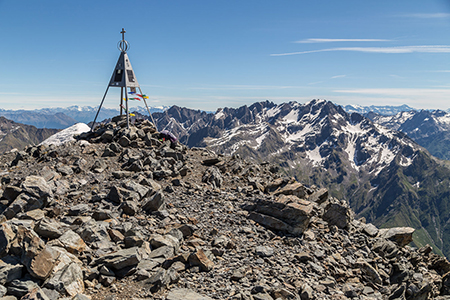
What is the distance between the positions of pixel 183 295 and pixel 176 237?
4.63m

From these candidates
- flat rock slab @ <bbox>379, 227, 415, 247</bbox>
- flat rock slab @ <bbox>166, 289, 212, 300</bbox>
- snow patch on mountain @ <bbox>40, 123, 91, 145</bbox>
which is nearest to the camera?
flat rock slab @ <bbox>166, 289, 212, 300</bbox>

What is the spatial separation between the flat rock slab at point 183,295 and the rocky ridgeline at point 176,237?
5cm

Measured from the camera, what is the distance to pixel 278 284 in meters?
14.6

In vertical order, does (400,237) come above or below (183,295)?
below

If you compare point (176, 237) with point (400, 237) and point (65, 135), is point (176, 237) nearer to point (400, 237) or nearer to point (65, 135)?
point (400, 237)

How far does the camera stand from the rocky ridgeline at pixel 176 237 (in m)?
12.6

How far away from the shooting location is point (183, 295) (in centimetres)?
1259

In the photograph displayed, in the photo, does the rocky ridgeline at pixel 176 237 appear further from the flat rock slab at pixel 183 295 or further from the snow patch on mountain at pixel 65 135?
the snow patch on mountain at pixel 65 135

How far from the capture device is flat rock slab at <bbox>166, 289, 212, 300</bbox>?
40.6ft

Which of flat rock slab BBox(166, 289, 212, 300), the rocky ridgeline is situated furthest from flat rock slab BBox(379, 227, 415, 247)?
flat rock slab BBox(166, 289, 212, 300)

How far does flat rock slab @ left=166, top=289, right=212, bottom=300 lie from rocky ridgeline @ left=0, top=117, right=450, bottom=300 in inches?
1.9

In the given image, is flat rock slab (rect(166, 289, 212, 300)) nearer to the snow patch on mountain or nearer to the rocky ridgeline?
the rocky ridgeline

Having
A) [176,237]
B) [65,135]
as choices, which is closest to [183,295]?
[176,237]

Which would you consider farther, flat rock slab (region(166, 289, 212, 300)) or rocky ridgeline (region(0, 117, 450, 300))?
rocky ridgeline (region(0, 117, 450, 300))
